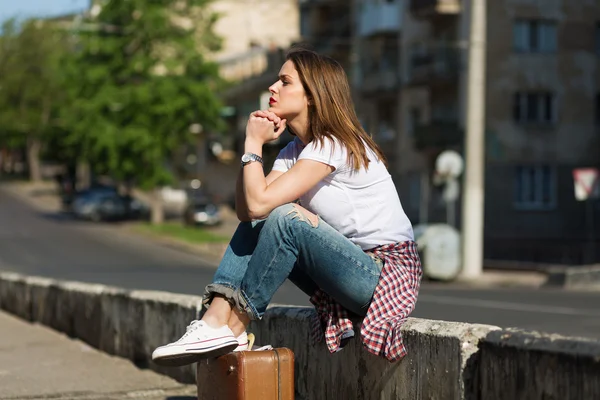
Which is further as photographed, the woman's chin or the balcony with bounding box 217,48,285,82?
the balcony with bounding box 217,48,285,82

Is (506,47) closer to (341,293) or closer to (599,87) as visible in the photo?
(599,87)

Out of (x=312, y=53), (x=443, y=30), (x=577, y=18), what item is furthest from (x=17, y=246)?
(x=312, y=53)

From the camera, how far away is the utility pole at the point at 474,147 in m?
27.1

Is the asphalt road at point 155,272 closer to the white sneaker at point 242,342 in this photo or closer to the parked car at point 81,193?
the parked car at point 81,193

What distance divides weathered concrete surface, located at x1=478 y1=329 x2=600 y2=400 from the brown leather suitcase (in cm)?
101

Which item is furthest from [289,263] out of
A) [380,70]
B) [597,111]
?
[380,70]

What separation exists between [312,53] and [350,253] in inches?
35.0

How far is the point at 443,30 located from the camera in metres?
50.6

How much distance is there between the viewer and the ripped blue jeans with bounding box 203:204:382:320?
15.6ft

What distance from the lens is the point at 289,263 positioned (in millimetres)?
4789

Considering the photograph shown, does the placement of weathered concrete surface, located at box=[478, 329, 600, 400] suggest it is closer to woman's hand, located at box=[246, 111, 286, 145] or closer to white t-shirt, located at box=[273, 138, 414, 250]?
white t-shirt, located at box=[273, 138, 414, 250]

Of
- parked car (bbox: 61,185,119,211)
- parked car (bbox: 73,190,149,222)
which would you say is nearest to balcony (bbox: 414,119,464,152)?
parked car (bbox: 73,190,149,222)

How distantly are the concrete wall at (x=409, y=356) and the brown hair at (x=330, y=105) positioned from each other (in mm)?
778

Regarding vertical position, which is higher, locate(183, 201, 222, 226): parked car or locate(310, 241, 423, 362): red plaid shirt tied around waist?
locate(310, 241, 423, 362): red plaid shirt tied around waist
